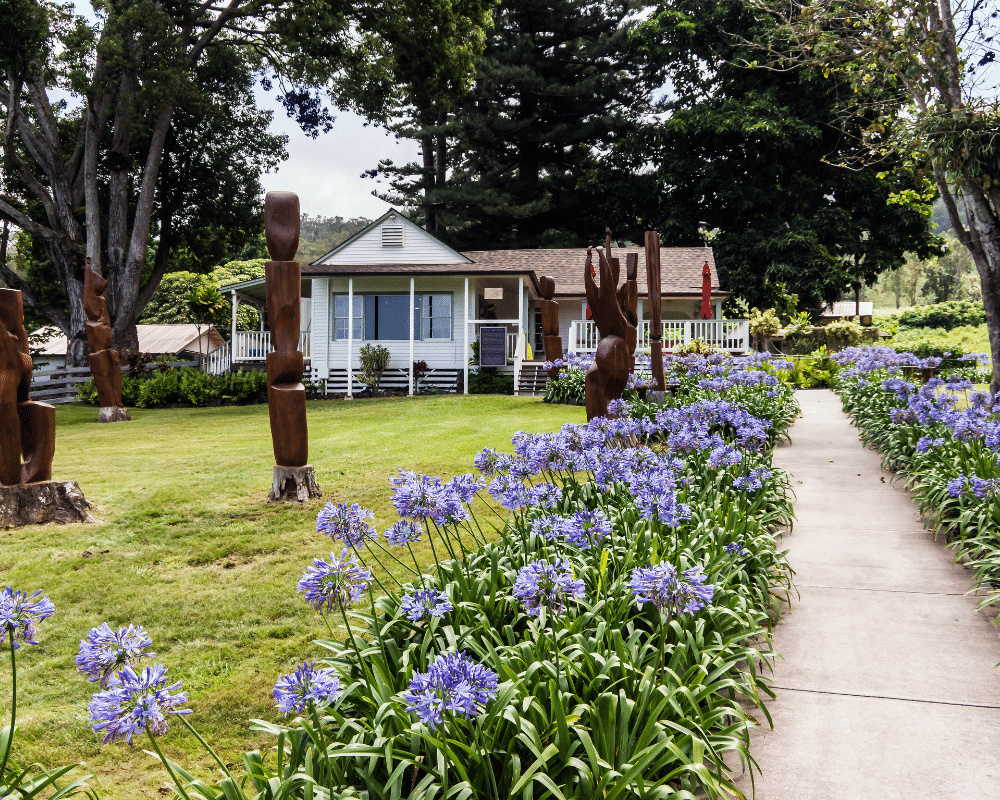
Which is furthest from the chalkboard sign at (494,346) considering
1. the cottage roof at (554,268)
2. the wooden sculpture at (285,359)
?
the wooden sculpture at (285,359)

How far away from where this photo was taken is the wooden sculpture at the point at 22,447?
6371mm

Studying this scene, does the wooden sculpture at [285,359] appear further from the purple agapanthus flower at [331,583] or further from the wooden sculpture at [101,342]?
the wooden sculpture at [101,342]

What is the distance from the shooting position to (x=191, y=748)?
9.80 ft

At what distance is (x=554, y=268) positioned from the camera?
26.2m

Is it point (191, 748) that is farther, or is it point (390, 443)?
point (390, 443)

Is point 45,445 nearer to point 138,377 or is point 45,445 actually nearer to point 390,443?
point 390,443

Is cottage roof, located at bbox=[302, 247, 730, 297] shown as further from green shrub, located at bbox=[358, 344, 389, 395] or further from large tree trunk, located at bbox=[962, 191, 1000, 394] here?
large tree trunk, located at bbox=[962, 191, 1000, 394]

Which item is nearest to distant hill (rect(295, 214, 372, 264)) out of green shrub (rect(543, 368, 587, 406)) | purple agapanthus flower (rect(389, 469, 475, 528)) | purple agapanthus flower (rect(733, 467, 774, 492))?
green shrub (rect(543, 368, 587, 406))

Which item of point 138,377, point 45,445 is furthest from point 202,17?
point 45,445

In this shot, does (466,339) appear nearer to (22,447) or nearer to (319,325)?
(319,325)

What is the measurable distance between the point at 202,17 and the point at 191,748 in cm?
2370

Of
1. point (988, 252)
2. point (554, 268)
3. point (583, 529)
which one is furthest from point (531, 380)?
point (583, 529)

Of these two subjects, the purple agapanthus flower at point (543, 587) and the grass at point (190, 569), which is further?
the grass at point (190, 569)

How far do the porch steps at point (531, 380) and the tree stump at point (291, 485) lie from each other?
1317 centimetres
